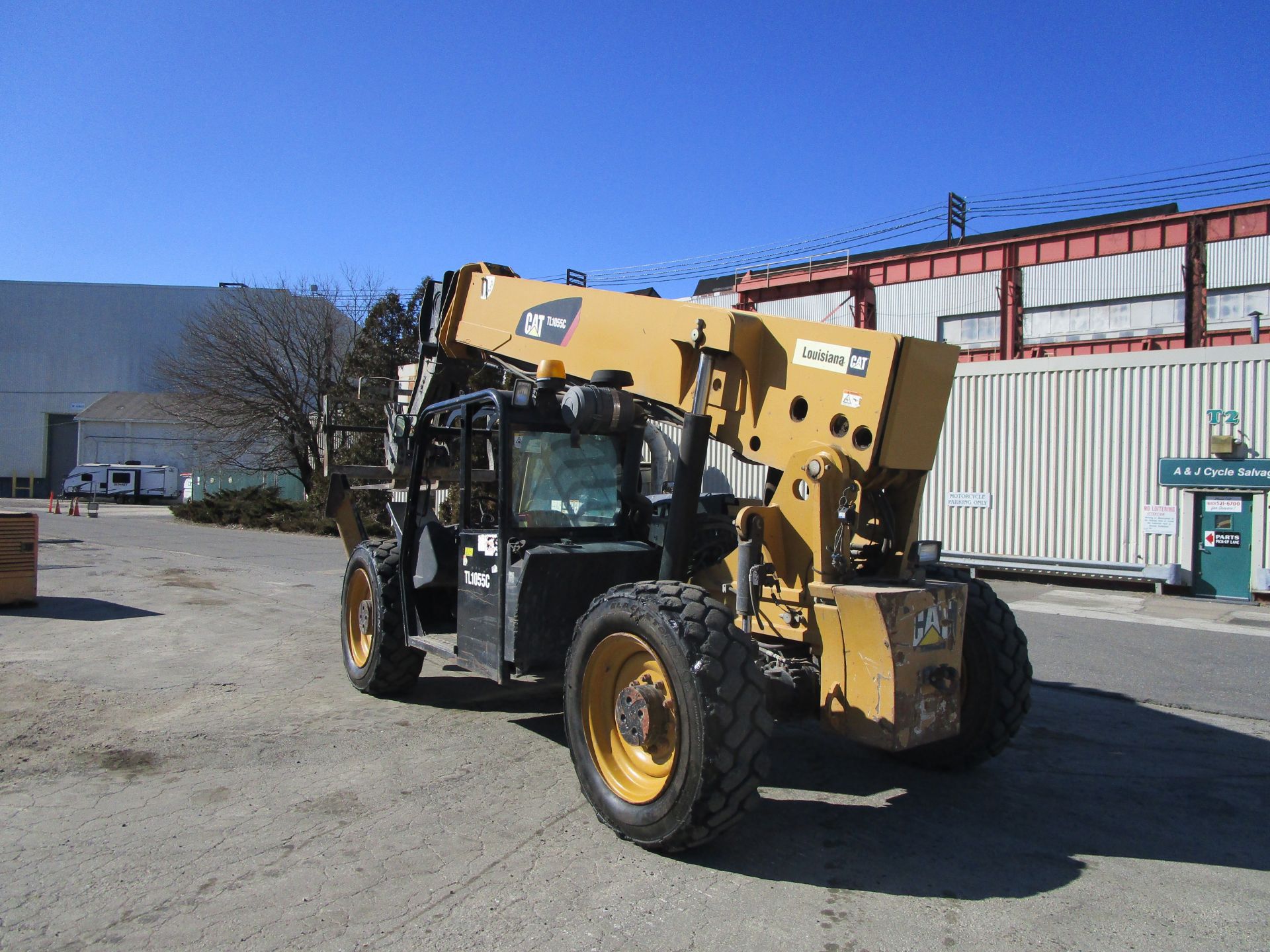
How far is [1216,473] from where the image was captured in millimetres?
16484

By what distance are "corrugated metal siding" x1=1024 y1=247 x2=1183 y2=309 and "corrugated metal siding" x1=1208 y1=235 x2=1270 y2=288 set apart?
32.9 inches

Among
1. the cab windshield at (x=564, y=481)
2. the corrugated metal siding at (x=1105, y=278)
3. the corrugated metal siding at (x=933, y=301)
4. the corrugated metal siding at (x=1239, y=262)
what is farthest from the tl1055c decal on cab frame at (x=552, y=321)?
the corrugated metal siding at (x=1239, y=262)

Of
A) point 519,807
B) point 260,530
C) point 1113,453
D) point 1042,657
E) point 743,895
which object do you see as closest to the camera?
point 743,895

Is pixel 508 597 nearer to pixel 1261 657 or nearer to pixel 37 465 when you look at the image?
pixel 1261 657

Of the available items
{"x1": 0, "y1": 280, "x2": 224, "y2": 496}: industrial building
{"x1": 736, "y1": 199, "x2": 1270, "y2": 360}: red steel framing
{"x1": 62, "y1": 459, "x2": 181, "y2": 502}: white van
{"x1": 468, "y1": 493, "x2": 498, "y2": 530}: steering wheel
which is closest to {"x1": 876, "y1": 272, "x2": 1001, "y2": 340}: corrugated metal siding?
{"x1": 736, "y1": 199, "x2": 1270, "y2": 360}: red steel framing

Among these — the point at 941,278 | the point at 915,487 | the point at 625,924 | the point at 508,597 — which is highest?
the point at 941,278

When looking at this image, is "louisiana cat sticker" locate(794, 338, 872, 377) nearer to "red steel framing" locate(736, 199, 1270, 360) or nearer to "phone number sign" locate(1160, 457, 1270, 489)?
"phone number sign" locate(1160, 457, 1270, 489)

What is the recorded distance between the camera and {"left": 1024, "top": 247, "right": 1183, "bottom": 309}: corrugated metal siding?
88.5 feet

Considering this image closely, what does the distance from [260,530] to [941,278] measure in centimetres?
2341

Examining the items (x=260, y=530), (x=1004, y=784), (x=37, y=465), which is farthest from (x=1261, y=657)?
(x=37, y=465)

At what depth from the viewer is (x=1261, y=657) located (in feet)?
34.1

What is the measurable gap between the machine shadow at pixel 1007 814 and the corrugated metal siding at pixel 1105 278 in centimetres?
2445

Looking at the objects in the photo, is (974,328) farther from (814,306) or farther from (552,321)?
(552,321)

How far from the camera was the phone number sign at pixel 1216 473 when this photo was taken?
16.2 m
